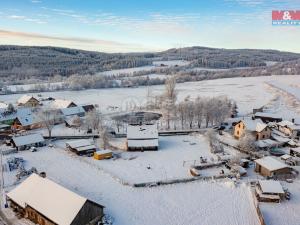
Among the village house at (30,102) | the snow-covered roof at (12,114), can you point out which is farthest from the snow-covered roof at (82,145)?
the village house at (30,102)

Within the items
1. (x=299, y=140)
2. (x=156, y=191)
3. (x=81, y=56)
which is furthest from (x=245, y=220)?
(x=81, y=56)

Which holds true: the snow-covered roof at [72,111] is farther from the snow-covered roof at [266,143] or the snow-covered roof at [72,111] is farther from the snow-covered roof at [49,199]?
the snow-covered roof at [266,143]

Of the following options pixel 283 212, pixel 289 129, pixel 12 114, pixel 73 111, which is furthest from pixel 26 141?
pixel 289 129

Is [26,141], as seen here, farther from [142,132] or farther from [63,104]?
[63,104]

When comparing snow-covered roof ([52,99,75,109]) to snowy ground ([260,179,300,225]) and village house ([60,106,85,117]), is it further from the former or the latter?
snowy ground ([260,179,300,225])

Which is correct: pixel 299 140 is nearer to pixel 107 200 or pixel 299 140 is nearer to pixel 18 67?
pixel 107 200

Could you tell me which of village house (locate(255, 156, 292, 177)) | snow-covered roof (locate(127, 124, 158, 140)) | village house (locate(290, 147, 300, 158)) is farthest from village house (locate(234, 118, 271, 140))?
snow-covered roof (locate(127, 124, 158, 140))
